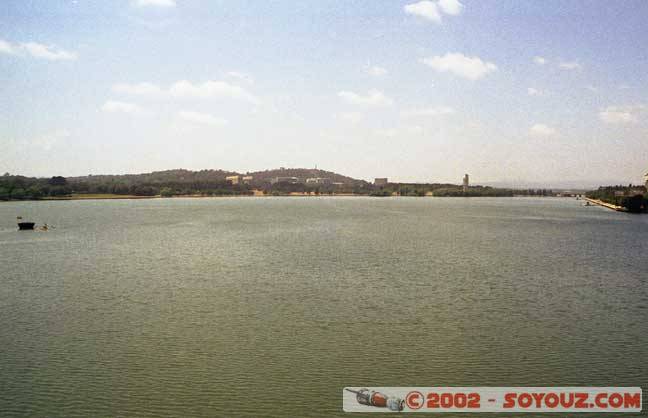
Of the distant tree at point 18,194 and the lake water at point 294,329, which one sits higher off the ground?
the distant tree at point 18,194

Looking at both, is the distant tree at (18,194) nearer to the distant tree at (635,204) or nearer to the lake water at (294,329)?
the lake water at (294,329)

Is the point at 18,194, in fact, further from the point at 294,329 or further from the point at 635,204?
the point at 635,204

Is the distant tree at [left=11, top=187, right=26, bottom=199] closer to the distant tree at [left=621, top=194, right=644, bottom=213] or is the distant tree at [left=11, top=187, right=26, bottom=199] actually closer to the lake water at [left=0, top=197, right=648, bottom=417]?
the lake water at [left=0, top=197, right=648, bottom=417]

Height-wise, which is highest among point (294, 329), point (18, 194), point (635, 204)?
point (18, 194)

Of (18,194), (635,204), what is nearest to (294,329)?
(635,204)

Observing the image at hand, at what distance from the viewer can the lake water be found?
13.7 metres

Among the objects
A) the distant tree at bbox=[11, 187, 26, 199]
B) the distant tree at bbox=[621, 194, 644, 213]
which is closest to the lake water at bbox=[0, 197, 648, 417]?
the distant tree at bbox=[621, 194, 644, 213]

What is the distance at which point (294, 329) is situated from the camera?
1905 centimetres

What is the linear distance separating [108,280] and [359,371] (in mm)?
20790

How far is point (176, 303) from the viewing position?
23547mm

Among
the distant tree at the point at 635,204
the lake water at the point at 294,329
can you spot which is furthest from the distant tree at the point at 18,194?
the distant tree at the point at 635,204

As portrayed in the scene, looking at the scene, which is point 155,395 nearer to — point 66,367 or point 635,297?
point 66,367

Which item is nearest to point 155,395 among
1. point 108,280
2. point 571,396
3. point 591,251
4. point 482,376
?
point 482,376

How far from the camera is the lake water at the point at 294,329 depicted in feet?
44.9
